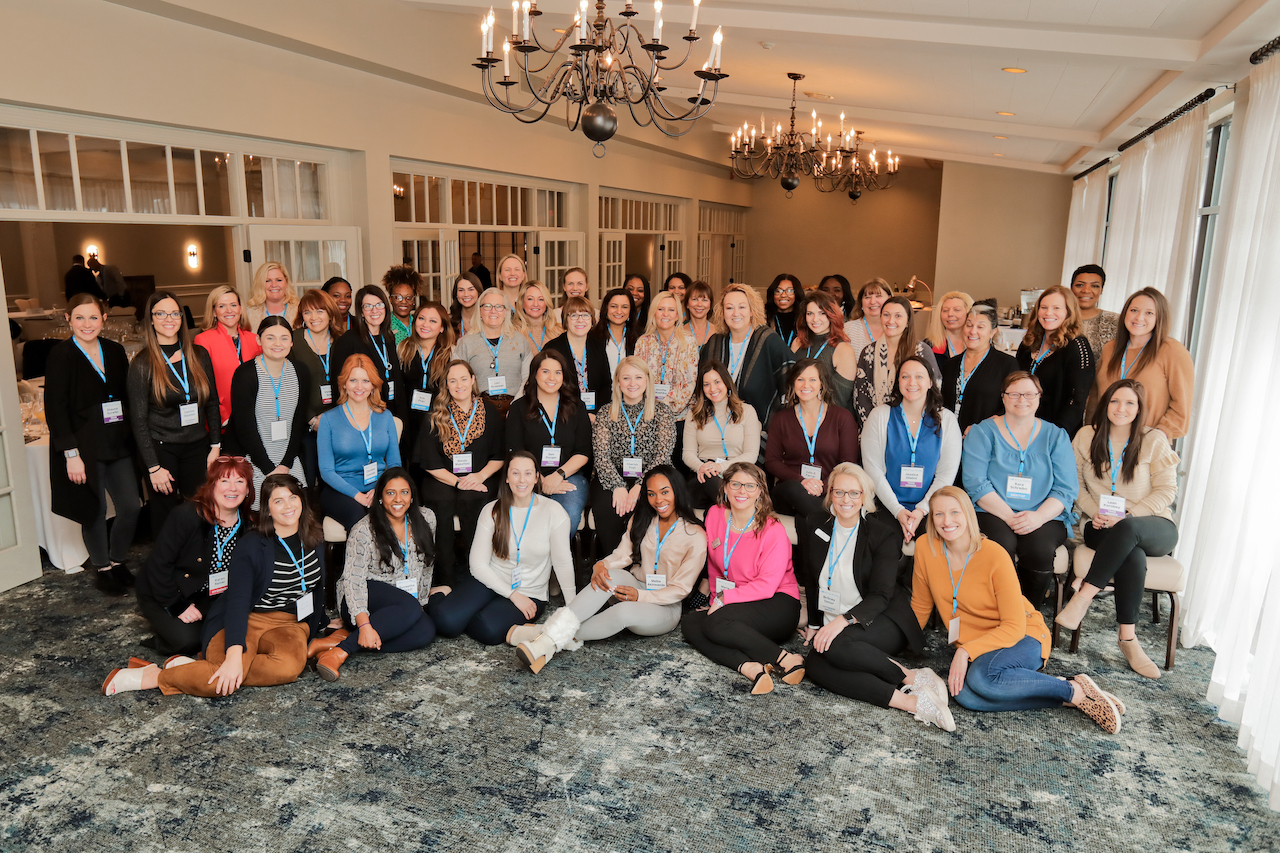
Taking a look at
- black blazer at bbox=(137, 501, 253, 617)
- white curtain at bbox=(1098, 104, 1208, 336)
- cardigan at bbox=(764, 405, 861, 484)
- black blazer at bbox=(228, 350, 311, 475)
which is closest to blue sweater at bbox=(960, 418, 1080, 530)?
cardigan at bbox=(764, 405, 861, 484)

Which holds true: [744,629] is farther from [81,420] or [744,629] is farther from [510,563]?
[81,420]

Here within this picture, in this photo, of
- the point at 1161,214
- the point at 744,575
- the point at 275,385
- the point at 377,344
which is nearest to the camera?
the point at 744,575

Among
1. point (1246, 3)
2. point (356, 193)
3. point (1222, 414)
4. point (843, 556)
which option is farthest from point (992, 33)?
point (356, 193)

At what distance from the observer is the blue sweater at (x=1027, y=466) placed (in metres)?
3.99

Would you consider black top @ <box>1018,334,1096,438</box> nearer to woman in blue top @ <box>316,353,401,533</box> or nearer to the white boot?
the white boot

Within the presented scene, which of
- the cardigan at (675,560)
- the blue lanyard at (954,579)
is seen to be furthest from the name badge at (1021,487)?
the cardigan at (675,560)

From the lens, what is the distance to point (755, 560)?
387 centimetres

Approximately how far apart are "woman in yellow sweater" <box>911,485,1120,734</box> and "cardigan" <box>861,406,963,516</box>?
1.79 feet

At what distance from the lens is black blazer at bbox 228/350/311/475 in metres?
4.37

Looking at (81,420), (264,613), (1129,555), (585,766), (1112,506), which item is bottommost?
(585,766)

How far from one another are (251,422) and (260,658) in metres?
1.40

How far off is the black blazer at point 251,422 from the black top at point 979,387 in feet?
11.6

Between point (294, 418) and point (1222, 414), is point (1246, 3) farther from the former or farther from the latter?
point (294, 418)

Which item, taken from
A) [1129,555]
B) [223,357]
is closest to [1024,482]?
[1129,555]
